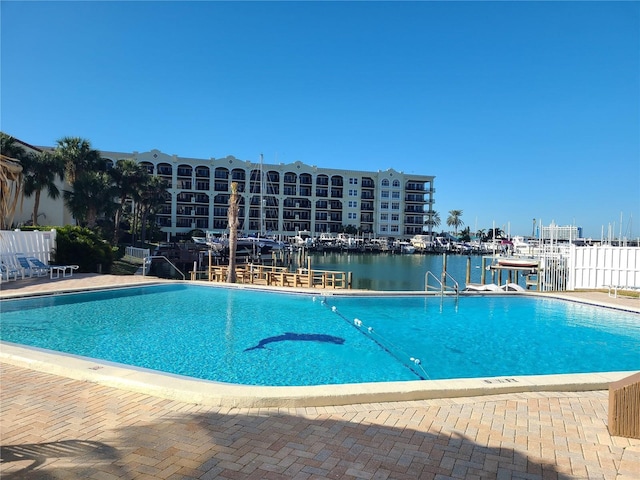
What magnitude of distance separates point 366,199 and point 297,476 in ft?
271

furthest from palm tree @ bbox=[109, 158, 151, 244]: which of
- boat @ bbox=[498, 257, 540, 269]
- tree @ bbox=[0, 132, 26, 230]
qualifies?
tree @ bbox=[0, 132, 26, 230]

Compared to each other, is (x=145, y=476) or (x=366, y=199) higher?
(x=366, y=199)

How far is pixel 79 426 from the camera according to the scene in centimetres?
422

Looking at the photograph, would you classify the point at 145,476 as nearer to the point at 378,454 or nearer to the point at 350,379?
the point at 378,454

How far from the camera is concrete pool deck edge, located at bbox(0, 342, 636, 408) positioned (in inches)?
197

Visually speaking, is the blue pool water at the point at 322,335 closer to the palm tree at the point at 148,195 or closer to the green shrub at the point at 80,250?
the green shrub at the point at 80,250

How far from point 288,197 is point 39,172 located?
52.1m

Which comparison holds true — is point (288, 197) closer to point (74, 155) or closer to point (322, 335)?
point (74, 155)

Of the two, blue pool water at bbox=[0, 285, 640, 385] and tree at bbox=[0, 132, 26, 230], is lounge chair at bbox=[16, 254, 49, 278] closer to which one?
blue pool water at bbox=[0, 285, 640, 385]

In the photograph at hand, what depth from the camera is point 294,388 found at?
17.6 feet

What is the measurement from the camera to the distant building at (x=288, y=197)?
74.6 m

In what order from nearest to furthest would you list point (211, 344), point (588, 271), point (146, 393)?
point (146, 393)
point (211, 344)
point (588, 271)

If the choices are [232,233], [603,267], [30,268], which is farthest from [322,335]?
[603,267]

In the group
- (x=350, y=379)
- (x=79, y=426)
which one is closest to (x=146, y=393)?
(x=79, y=426)
